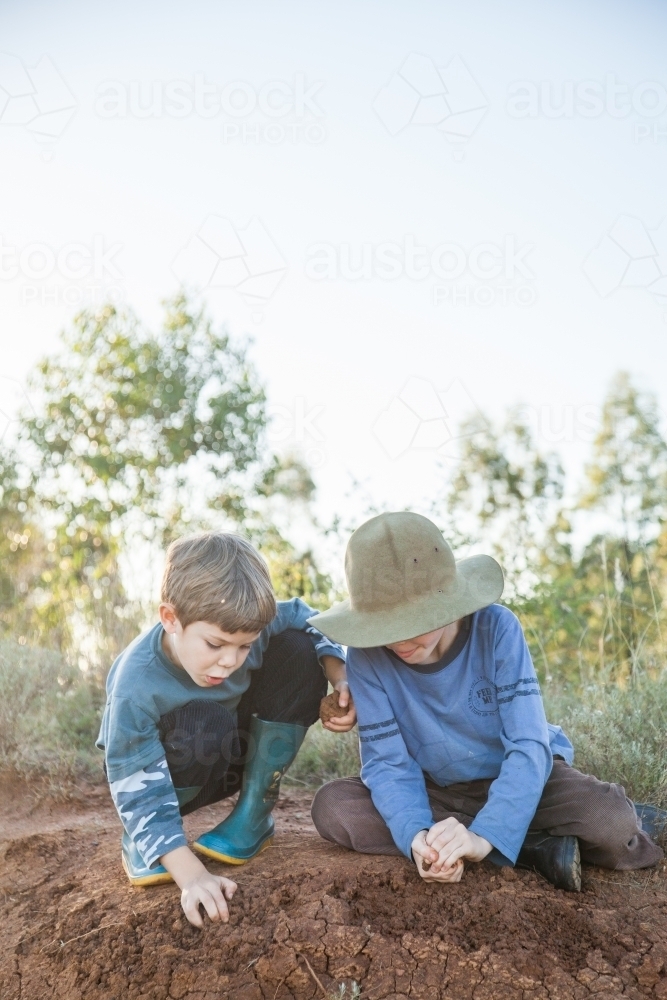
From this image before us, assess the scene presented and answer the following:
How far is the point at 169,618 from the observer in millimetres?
2266

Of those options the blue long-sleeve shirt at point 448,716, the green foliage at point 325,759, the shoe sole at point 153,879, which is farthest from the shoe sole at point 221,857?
the green foliage at point 325,759

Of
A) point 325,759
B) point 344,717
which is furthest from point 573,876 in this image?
point 325,759

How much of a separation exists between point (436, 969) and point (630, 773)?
1.20m

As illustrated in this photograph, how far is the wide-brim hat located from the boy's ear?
1.15ft

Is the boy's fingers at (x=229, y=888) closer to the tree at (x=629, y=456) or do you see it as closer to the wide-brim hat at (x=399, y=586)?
the wide-brim hat at (x=399, y=586)

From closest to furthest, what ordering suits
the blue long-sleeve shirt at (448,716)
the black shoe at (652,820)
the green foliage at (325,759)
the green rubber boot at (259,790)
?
the blue long-sleeve shirt at (448,716) < the green rubber boot at (259,790) < the black shoe at (652,820) < the green foliage at (325,759)

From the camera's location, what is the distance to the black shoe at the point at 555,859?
2.22 meters

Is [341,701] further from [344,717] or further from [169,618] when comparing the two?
[169,618]

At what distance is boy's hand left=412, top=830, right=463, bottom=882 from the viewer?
2.07 m

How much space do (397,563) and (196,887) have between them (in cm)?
90

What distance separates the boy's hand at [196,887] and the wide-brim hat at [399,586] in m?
0.64

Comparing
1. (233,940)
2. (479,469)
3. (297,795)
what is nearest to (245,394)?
(479,469)

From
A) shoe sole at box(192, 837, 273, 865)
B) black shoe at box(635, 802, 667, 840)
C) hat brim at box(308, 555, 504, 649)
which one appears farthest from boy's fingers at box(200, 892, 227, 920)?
black shoe at box(635, 802, 667, 840)

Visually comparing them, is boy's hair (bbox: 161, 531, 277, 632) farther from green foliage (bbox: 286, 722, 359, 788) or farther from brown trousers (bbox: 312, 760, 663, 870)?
green foliage (bbox: 286, 722, 359, 788)
